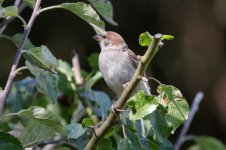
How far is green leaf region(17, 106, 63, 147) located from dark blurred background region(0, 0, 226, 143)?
13.2 ft

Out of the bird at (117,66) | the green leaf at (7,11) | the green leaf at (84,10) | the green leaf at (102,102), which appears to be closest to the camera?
the green leaf at (7,11)

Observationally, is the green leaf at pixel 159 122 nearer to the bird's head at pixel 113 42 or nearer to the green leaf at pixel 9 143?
the green leaf at pixel 9 143

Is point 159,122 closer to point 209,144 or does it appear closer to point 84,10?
point 84,10

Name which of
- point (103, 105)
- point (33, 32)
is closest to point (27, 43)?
point (103, 105)

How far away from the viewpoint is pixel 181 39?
5.89 m

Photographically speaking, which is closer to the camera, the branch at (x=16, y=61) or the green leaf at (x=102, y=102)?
the branch at (x=16, y=61)

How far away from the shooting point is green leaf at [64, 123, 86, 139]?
4.78 feet

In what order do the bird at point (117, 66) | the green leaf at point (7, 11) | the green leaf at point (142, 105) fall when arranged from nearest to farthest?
1. the green leaf at point (142, 105)
2. the green leaf at point (7, 11)
3. the bird at point (117, 66)

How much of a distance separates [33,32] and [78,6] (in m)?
4.03

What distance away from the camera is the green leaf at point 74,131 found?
4.78ft

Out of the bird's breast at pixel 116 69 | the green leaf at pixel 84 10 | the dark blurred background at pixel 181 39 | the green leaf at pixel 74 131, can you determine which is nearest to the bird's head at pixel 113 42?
the bird's breast at pixel 116 69

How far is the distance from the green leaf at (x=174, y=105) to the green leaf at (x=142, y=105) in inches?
1.6

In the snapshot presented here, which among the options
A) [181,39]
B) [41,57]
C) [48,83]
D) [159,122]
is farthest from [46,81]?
[181,39]

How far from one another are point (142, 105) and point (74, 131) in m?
0.25
